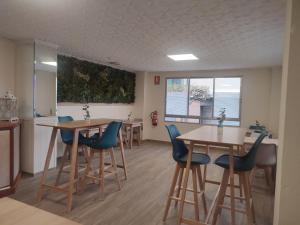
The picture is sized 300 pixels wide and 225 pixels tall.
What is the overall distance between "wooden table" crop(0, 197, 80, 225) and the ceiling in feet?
6.33

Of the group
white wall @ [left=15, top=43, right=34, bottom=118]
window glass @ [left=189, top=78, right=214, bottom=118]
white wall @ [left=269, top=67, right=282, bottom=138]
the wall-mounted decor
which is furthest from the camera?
the wall-mounted decor

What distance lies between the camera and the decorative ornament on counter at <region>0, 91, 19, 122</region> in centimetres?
351

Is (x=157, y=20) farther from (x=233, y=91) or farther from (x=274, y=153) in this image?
(x=233, y=91)

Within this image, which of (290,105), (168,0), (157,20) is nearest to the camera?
(290,105)

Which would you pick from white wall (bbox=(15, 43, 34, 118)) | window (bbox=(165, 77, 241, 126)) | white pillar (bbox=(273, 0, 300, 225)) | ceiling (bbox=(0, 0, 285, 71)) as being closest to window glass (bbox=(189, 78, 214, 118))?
window (bbox=(165, 77, 241, 126))

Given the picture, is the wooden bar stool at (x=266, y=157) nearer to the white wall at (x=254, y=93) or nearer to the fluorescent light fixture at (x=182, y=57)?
the fluorescent light fixture at (x=182, y=57)

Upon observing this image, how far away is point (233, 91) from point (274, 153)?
10.4 feet

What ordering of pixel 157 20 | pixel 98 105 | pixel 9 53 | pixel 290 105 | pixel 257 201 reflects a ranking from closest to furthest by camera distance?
pixel 290 105 → pixel 157 20 → pixel 257 201 → pixel 9 53 → pixel 98 105

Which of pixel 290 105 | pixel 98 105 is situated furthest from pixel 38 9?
pixel 98 105

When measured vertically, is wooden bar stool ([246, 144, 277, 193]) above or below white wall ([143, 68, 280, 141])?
below

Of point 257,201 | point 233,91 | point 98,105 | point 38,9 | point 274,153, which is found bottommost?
point 257,201

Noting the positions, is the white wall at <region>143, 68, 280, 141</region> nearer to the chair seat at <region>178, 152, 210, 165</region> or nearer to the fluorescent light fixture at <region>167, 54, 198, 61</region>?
the fluorescent light fixture at <region>167, 54, 198, 61</region>

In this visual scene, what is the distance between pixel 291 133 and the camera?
146cm

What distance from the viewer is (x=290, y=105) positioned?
4.78 ft
